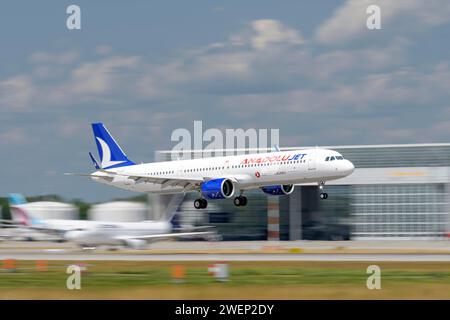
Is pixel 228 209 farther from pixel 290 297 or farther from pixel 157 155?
pixel 290 297

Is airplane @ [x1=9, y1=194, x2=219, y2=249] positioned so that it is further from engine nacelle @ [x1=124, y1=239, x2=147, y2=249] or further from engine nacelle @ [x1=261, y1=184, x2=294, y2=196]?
engine nacelle @ [x1=261, y1=184, x2=294, y2=196]

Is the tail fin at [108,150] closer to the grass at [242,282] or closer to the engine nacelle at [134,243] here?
the engine nacelle at [134,243]

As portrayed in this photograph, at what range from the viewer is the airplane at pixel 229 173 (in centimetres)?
7588

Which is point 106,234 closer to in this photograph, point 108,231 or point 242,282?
point 108,231

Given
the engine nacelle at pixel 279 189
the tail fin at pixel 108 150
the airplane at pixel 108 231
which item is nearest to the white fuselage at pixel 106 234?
the airplane at pixel 108 231

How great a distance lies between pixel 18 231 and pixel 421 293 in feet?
268

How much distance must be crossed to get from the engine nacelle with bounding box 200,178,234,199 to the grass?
75.3 ft

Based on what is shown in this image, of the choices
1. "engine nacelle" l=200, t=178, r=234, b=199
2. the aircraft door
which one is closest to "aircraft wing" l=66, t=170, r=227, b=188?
"engine nacelle" l=200, t=178, r=234, b=199

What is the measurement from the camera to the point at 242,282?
148 feet

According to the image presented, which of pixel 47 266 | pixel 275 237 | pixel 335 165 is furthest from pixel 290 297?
pixel 275 237

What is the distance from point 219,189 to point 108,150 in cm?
2278

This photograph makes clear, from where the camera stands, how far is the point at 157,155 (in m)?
127

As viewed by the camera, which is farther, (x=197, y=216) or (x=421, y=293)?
(x=197, y=216)
